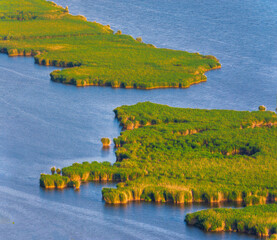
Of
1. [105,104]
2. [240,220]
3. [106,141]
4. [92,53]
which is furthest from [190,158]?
[92,53]

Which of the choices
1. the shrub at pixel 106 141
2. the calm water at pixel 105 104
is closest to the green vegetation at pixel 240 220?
the calm water at pixel 105 104

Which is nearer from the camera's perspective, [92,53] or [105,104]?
[105,104]

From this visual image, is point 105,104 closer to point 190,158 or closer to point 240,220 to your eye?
point 190,158

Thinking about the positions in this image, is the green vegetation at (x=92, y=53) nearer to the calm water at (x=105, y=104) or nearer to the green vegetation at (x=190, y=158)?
the calm water at (x=105, y=104)

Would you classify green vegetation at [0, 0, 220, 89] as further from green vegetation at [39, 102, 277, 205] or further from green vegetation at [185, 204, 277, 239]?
green vegetation at [185, 204, 277, 239]

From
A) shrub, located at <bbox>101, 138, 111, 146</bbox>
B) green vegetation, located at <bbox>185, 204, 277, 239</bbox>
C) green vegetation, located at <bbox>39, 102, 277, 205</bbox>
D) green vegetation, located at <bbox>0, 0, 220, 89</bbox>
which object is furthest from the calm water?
green vegetation, located at <bbox>0, 0, 220, 89</bbox>

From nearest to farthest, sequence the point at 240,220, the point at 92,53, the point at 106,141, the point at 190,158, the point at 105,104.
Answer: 1. the point at 240,220
2. the point at 190,158
3. the point at 106,141
4. the point at 105,104
5. the point at 92,53
